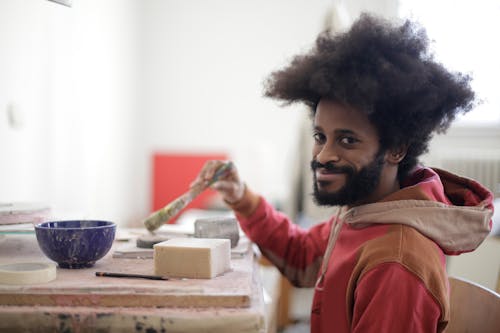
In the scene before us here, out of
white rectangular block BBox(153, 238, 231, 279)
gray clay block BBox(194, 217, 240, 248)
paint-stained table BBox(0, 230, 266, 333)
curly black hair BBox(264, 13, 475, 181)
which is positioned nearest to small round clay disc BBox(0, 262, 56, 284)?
paint-stained table BBox(0, 230, 266, 333)

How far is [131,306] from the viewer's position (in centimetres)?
66

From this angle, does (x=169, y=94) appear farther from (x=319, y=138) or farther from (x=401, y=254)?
(x=401, y=254)

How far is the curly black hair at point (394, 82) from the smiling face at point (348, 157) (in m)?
0.02

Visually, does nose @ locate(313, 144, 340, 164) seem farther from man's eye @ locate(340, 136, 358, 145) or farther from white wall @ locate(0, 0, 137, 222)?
white wall @ locate(0, 0, 137, 222)

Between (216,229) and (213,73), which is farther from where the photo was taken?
(213,73)

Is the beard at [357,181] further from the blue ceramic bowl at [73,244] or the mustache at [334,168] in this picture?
the blue ceramic bowl at [73,244]

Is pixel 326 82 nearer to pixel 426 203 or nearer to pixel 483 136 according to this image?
pixel 426 203

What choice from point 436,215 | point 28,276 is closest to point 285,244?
point 436,215

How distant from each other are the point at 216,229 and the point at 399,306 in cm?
37

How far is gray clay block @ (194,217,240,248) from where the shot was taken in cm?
99

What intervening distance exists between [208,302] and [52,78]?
1.91 meters

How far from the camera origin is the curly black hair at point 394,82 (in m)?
0.92

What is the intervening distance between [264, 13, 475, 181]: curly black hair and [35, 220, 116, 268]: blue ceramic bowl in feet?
1.57

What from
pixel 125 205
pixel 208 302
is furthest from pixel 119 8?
pixel 208 302
